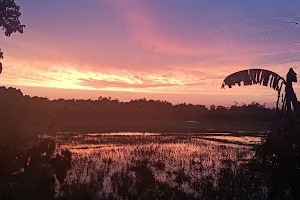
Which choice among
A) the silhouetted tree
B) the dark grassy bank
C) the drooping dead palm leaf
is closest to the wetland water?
the drooping dead palm leaf

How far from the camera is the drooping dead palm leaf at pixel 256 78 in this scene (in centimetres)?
771

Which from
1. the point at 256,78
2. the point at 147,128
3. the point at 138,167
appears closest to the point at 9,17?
the point at 256,78

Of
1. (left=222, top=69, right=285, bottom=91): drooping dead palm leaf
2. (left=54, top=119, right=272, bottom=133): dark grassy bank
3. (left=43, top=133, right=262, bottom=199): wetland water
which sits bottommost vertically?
(left=43, top=133, right=262, bottom=199): wetland water

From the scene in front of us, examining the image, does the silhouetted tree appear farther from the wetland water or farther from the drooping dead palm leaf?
the wetland water

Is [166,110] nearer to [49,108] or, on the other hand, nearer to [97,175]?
[97,175]

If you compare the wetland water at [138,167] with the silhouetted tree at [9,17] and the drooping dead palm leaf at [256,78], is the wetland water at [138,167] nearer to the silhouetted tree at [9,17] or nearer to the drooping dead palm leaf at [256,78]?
the drooping dead palm leaf at [256,78]

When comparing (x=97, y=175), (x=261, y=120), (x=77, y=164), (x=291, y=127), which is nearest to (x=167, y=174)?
(x=97, y=175)

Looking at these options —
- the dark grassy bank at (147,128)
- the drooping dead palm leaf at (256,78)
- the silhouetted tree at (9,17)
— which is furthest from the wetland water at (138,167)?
the dark grassy bank at (147,128)

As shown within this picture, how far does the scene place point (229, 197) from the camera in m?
9.45

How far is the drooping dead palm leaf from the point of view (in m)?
7.71

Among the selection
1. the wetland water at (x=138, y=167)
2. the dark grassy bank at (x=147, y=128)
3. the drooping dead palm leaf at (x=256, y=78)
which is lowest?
the wetland water at (x=138, y=167)

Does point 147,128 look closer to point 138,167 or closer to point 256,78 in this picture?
point 138,167

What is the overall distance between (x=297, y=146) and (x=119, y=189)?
5.03 m

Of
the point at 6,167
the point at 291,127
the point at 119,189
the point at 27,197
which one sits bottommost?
the point at 119,189
